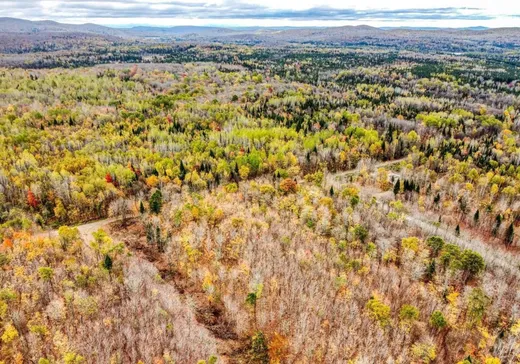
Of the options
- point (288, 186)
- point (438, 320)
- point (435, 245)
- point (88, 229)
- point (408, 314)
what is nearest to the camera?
point (438, 320)

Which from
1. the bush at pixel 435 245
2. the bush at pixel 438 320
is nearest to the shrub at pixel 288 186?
the bush at pixel 435 245

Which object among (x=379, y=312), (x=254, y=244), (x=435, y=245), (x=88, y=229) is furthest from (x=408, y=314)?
(x=88, y=229)

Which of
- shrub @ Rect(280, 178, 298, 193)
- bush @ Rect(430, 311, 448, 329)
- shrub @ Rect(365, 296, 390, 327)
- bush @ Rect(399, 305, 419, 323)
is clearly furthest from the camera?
shrub @ Rect(280, 178, 298, 193)

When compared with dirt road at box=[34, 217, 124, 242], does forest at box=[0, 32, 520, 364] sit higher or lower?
higher

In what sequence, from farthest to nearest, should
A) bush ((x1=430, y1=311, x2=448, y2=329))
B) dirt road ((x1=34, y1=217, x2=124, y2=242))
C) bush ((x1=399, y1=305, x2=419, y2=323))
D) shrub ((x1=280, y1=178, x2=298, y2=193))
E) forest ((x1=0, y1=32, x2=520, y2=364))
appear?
shrub ((x1=280, y1=178, x2=298, y2=193)), dirt road ((x1=34, y1=217, x2=124, y2=242)), bush ((x1=399, y1=305, x2=419, y2=323)), bush ((x1=430, y1=311, x2=448, y2=329)), forest ((x1=0, y1=32, x2=520, y2=364))

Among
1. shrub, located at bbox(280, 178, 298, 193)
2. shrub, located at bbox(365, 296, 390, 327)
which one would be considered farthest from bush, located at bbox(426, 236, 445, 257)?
shrub, located at bbox(280, 178, 298, 193)

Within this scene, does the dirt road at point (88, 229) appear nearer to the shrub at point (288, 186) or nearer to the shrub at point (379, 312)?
the shrub at point (288, 186)

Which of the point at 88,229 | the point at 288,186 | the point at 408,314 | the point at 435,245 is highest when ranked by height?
the point at 288,186

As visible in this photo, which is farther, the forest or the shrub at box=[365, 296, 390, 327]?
the shrub at box=[365, 296, 390, 327]

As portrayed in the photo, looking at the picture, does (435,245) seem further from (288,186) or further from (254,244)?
(288,186)

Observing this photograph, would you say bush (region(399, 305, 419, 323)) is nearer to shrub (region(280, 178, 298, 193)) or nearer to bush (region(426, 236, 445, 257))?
bush (region(426, 236, 445, 257))
